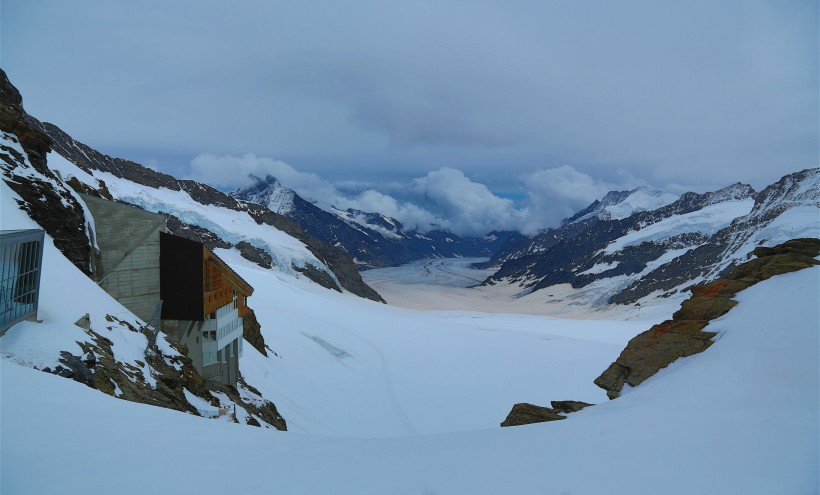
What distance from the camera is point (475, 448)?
Result: 7238 millimetres

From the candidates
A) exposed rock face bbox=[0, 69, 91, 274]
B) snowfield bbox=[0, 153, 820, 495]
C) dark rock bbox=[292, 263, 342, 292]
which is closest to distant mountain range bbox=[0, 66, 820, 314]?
exposed rock face bbox=[0, 69, 91, 274]

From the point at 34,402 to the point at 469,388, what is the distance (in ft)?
95.6

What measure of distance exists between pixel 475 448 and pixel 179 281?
16.3 meters

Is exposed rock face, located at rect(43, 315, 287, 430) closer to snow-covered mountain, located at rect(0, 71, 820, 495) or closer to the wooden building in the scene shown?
snow-covered mountain, located at rect(0, 71, 820, 495)

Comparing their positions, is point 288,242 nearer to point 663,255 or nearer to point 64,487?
point 64,487

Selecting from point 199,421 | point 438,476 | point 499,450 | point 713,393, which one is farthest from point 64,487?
point 713,393

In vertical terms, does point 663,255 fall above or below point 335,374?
above

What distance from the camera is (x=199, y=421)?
865cm

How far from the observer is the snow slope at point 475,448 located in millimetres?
5480

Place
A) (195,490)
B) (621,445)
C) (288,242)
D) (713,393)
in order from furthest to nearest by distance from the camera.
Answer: (288,242) < (713,393) < (621,445) < (195,490)

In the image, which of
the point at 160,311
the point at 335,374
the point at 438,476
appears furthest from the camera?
the point at 335,374

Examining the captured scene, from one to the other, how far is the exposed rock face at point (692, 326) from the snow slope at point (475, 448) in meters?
2.41

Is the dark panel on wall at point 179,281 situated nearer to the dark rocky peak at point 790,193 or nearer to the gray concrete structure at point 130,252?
the gray concrete structure at point 130,252

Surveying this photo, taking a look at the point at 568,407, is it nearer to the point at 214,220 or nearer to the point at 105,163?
the point at 214,220
